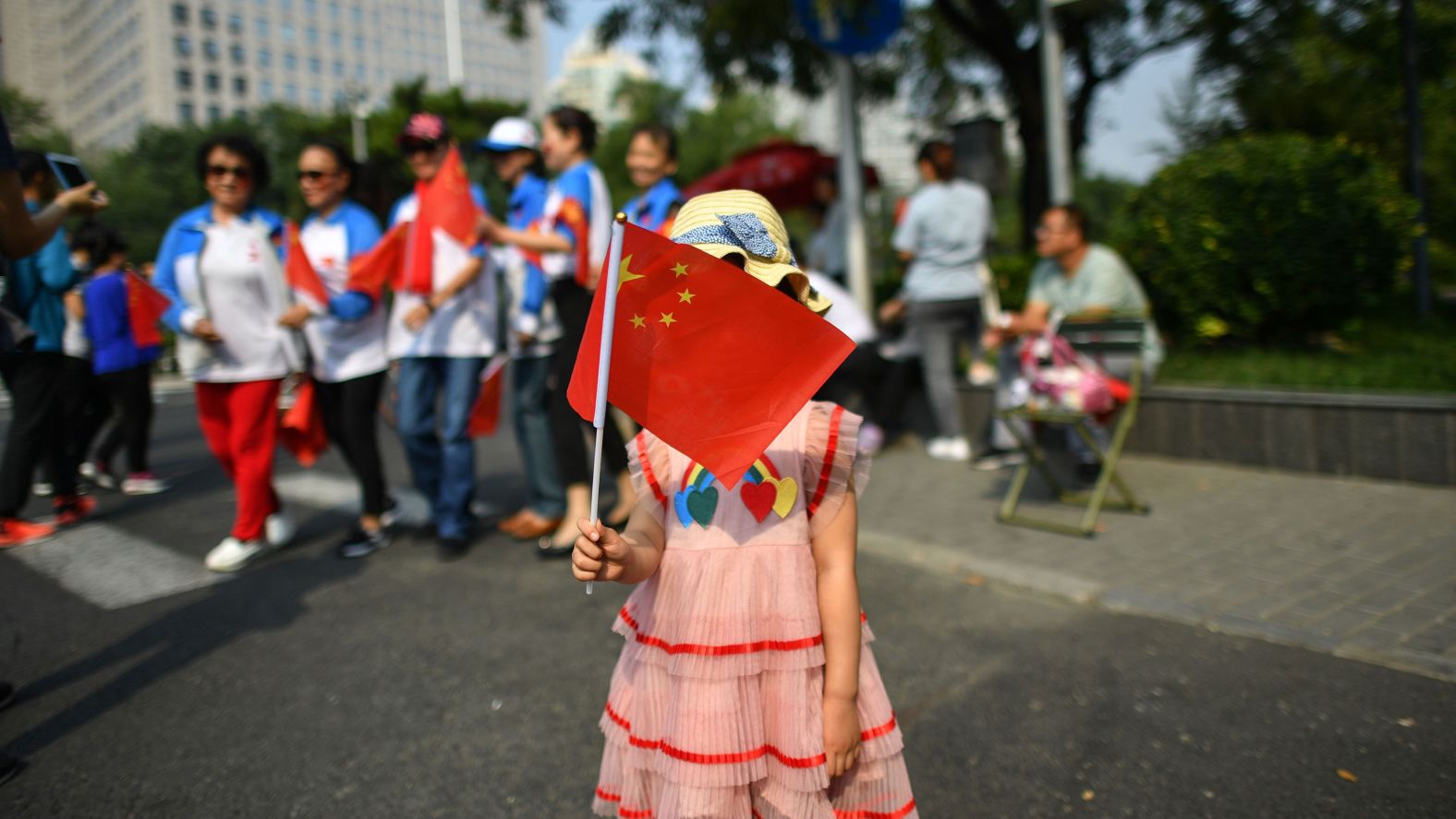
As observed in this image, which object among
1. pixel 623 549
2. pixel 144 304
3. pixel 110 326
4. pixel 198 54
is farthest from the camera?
pixel 198 54

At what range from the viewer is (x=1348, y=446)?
554 cm

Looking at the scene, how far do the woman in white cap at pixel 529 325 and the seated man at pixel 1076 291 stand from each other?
2615 millimetres

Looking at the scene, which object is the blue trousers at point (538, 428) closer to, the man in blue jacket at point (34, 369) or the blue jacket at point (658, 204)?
the blue jacket at point (658, 204)

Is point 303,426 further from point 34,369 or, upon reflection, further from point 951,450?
point 951,450

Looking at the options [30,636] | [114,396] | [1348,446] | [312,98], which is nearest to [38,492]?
[114,396]

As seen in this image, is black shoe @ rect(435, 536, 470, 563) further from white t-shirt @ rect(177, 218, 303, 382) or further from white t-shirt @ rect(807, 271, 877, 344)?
white t-shirt @ rect(807, 271, 877, 344)

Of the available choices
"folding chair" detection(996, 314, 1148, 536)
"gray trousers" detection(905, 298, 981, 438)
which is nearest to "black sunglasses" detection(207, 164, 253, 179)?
"folding chair" detection(996, 314, 1148, 536)

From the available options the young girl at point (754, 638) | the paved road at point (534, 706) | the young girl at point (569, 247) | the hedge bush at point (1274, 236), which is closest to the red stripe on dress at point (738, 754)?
the young girl at point (754, 638)

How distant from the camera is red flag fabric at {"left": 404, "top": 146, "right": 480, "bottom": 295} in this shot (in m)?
4.62

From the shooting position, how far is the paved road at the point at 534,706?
2.56 metres

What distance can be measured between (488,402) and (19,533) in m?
2.95

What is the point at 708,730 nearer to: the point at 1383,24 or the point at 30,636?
the point at 30,636

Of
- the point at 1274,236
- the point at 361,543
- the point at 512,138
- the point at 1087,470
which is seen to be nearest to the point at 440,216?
the point at 512,138

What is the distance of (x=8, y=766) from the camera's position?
275 cm
